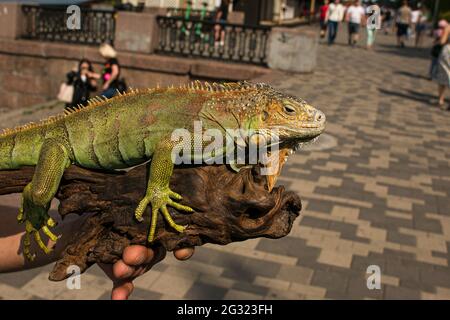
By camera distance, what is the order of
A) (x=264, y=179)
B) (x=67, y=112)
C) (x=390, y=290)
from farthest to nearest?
(x=390, y=290)
(x=67, y=112)
(x=264, y=179)

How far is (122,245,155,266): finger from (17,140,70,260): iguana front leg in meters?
0.53

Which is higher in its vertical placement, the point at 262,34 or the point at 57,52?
the point at 262,34

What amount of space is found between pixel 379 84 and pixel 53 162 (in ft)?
56.7

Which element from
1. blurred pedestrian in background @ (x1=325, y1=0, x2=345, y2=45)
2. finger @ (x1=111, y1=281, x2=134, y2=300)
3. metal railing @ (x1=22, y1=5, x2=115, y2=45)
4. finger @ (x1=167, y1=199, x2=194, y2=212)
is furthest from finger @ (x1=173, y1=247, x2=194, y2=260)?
blurred pedestrian in background @ (x1=325, y1=0, x2=345, y2=45)

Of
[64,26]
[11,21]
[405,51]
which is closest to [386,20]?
[405,51]

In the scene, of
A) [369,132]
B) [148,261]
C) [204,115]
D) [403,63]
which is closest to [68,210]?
[148,261]

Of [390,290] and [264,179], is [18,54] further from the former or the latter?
[264,179]

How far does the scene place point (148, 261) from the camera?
9.10 ft

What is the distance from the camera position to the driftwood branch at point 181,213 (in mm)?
2602

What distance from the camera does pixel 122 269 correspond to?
2709mm

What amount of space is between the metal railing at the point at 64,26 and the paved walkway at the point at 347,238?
7657 millimetres

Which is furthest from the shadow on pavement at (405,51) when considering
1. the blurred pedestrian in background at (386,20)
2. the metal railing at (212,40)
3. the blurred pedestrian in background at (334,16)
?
the metal railing at (212,40)

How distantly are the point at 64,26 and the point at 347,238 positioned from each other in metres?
14.9

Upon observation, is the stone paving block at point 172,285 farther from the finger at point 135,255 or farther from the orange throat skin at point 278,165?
the orange throat skin at point 278,165
